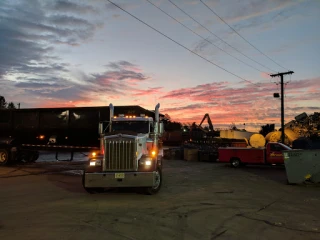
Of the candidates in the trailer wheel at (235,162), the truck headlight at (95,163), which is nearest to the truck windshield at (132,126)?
the truck headlight at (95,163)

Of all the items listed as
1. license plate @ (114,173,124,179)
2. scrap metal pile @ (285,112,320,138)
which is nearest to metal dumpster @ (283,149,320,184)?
license plate @ (114,173,124,179)

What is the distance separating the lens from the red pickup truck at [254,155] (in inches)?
762

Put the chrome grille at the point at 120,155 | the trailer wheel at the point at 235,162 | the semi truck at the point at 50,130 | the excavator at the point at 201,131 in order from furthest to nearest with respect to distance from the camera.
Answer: the excavator at the point at 201,131, the trailer wheel at the point at 235,162, the semi truck at the point at 50,130, the chrome grille at the point at 120,155

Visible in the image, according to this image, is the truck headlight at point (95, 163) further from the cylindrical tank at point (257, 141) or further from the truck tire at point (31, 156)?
the cylindrical tank at point (257, 141)

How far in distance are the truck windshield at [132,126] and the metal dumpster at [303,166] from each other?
6.36 metres

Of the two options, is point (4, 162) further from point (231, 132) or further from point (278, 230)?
point (231, 132)

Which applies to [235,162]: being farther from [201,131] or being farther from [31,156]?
[201,131]

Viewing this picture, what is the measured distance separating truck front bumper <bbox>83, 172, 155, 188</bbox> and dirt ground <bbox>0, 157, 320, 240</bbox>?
49 cm

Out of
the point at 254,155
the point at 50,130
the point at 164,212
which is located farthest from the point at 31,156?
the point at 164,212

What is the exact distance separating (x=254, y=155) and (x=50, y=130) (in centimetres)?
1356

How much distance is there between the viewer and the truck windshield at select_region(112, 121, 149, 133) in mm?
11531

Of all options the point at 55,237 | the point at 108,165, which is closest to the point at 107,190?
the point at 108,165

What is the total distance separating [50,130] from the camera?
743 inches

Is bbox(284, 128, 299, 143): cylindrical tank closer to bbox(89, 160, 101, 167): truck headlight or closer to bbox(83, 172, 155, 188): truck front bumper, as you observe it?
bbox(83, 172, 155, 188): truck front bumper
